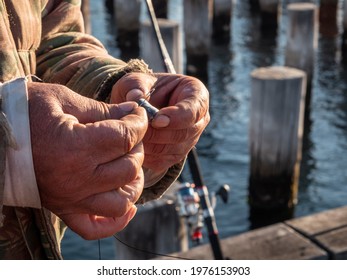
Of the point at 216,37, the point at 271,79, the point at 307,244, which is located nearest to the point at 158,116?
the point at 307,244

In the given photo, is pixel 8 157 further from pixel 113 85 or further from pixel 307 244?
pixel 307 244

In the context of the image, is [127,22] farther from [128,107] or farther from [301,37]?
[128,107]

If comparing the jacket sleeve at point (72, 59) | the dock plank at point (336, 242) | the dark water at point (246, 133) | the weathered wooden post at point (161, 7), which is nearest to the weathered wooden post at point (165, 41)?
the dark water at point (246, 133)

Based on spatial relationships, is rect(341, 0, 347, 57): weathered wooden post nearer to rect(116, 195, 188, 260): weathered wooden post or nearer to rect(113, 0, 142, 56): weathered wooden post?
rect(113, 0, 142, 56): weathered wooden post

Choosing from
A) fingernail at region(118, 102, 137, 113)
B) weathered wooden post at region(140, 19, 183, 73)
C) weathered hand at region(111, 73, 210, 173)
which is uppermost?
fingernail at region(118, 102, 137, 113)

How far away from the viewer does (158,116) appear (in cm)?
168

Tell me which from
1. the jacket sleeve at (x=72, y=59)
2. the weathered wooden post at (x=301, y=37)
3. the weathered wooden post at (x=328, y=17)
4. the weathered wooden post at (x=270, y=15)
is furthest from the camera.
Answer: the weathered wooden post at (x=270, y=15)

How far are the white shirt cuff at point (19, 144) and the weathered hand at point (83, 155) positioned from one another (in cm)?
2

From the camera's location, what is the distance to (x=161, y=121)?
5.50 feet

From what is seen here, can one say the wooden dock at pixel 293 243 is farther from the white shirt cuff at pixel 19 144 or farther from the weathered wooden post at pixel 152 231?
the white shirt cuff at pixel 19 144

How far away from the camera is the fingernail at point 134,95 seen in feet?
5.67

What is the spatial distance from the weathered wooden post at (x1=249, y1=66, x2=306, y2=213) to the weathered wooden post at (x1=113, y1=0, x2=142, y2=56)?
8.56m

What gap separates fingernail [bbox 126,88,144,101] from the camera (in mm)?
1729

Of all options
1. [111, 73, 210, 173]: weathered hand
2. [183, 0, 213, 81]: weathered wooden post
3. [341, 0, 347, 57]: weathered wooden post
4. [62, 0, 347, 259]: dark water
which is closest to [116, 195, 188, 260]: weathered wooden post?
[62, 0, 347, 259]: dark water
